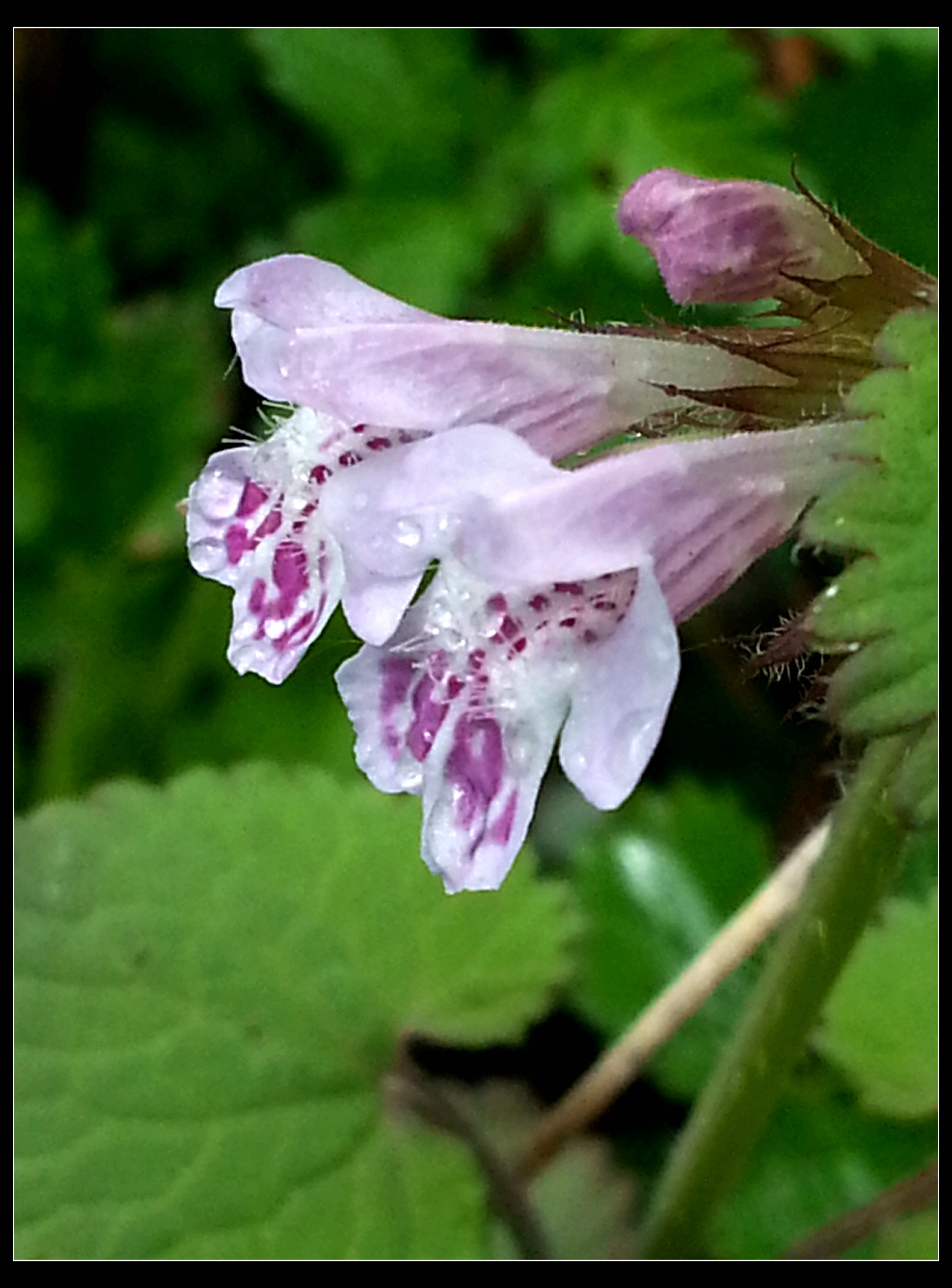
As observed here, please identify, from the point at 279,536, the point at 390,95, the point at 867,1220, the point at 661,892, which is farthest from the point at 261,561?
the point at 390,95

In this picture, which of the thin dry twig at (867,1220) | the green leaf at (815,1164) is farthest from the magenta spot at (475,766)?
the green leaf at (815,1164)

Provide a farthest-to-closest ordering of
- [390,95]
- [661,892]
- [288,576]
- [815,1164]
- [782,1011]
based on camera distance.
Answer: [390,95]
[661,892]
[815,1164]
[782,1011]
[288,576]

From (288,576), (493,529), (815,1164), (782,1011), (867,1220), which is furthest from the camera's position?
(815,1164)

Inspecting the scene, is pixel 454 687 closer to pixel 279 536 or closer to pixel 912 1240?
pixel 279 536

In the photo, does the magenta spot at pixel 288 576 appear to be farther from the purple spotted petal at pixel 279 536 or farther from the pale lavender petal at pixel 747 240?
the pale lavender petal at pixel 747 240

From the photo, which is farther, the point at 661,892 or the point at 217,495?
the point at 661,892

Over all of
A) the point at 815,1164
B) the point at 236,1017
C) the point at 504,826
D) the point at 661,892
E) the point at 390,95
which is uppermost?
the point at 390,95

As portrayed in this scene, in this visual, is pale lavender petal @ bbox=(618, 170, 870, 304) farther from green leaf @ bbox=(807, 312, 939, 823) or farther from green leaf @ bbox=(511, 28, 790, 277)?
green leaf @ bbox=(511, 28, 790, 277)

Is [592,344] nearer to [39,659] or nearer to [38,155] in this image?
[39,659]
